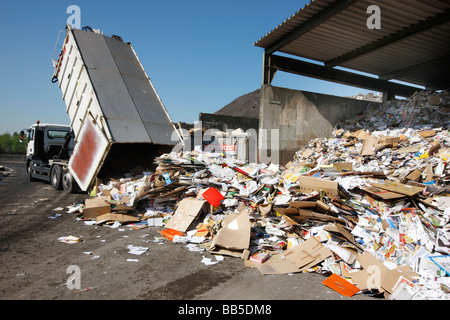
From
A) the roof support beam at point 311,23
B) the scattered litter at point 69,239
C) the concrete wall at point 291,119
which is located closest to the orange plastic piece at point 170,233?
the scattered litter at point 69,239

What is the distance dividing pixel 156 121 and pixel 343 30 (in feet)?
18.1

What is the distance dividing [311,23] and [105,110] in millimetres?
5430

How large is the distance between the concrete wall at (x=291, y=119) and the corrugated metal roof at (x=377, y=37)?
4.39 feet

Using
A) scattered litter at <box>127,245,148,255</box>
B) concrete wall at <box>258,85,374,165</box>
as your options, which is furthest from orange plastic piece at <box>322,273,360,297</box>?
concrete wall at <box>258,85,374,165</box>

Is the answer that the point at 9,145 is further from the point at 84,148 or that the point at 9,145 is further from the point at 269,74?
the point at 269,74

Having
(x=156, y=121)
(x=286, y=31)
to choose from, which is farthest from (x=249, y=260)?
(x=286, y=31)

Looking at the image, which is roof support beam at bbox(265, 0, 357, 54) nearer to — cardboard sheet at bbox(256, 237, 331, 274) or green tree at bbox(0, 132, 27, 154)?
cardboard sheet at bbox(256, 237, 331, 274)

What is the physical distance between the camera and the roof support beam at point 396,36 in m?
6.46

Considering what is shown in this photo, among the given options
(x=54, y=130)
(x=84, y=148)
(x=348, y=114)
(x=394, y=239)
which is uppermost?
(x=348, y=114)

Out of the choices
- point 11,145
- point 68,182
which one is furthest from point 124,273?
point 11,145

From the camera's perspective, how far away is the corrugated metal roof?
6.21 m

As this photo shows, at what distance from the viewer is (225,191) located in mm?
5309

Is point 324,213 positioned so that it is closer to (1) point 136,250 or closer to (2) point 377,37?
(1) point 136,250
